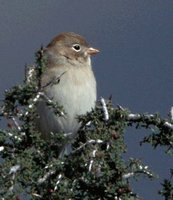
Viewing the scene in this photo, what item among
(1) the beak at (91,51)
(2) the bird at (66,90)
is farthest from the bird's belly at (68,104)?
(1) the beak at (91,51)

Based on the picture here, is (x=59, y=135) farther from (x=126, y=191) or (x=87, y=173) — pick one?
(x=126, y=191)

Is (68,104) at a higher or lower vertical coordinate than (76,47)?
lower

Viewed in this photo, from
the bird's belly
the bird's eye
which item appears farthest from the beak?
the bird's belly

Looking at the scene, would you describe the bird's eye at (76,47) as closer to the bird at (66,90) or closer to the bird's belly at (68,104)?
the bird at (66,90)

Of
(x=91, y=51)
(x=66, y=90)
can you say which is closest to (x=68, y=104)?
(x=66, y=90)

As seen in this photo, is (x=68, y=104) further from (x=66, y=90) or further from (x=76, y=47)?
(x=76, y=47)

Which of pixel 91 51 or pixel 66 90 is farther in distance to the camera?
pixel 91 51

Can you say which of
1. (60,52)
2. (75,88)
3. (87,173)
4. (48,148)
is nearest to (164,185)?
(87,173)

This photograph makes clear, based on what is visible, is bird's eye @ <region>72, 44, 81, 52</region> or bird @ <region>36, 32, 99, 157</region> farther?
bird's eye @ <region>72, 44, 81, 52</region>

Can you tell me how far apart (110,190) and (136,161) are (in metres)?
0.29

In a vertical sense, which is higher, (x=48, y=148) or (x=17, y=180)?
(x=48, y=148)

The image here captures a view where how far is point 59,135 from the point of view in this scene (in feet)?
17.9

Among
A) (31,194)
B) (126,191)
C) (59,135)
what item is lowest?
(31,194)

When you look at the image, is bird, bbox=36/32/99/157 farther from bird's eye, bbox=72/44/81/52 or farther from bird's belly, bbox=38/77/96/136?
bird's eye, bbox=72/44/81/52
